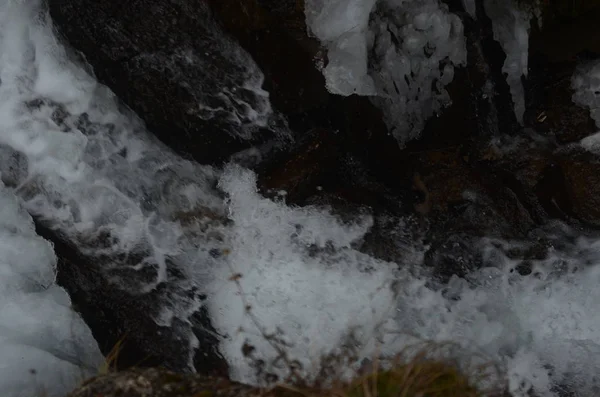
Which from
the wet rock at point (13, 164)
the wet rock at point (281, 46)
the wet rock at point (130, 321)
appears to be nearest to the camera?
the wet rock at point (281, 46)

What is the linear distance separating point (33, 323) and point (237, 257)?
4.33 ft

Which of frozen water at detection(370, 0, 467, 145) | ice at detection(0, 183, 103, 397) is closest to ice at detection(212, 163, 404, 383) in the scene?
frozen water at detection(370, 0, 467, 145)

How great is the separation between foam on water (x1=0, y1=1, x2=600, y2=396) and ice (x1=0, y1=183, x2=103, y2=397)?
0.02 metres

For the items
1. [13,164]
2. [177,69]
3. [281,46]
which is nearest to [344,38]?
[281,46]

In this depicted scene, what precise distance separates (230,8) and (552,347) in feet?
8.26

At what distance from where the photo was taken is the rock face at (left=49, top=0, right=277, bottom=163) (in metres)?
3.22

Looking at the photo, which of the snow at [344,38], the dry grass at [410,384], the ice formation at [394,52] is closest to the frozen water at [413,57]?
the ice formation at [394,52]

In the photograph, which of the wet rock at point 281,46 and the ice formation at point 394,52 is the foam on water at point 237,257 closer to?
the wet rock at point 281,46

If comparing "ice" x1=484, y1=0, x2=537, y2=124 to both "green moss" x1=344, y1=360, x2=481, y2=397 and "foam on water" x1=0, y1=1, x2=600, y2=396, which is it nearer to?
"foam on water" x1=0, y1=1, x2=600, y2=396

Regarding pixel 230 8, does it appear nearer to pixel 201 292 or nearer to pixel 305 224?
pixel 305 224

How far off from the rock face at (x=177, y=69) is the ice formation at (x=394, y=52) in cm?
46

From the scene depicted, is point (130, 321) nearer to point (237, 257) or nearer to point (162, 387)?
point (237, 257)

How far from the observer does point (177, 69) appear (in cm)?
336

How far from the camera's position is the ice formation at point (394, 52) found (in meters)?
3.25
